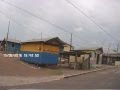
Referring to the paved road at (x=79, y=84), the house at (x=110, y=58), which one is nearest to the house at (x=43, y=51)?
the paved road at (x=79, y=84)

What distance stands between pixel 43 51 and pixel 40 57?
1147 mm

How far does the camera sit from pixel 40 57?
121ft

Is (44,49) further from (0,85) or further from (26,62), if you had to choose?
(0,85)

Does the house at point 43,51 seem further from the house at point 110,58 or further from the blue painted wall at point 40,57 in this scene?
the house at point 110,58

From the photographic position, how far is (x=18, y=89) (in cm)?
1705

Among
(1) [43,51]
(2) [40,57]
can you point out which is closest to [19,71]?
(2) [40,57]

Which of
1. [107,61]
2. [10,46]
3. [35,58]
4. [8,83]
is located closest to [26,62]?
[35,58]

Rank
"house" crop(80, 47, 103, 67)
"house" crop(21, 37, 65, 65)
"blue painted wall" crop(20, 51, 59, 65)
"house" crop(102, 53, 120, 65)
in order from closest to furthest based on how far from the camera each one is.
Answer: "blue painted wall" crop(20, 51, 59, 65), "house" crop(21, 37, 65, 65), "house" crop(80, 47, 103, 67), "house" crop(102, 53, 120, 65)

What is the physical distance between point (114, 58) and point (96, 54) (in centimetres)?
2096

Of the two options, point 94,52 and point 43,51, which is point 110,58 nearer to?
point 94,52

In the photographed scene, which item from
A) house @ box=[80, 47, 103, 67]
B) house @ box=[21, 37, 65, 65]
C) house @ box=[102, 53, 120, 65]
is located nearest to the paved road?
house @ box=[21, 37, 65, 65]

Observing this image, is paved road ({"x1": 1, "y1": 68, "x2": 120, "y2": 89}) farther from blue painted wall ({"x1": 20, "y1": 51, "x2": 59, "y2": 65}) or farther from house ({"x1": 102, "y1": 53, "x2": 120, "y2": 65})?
house ({"x1": 102, "y1": 53, "x2": 120, "y2": 65})

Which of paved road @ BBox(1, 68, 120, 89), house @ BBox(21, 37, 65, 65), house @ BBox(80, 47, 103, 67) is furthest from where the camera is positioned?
house @ BBox(80, 47, 103, 67)

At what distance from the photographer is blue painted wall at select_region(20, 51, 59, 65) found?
3691 centimetres
